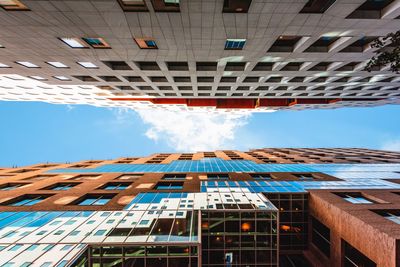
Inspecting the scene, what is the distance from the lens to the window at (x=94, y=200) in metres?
22.1

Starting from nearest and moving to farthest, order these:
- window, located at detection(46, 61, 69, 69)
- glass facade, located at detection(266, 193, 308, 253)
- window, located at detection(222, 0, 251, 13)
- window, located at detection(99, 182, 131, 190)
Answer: window, located at detection(222, 0, 251, 13)
window, located at detection(46, 61, 69, 69)
glass facade, located at detection(266, 193, 308, 253)
window, located at detection(99, 182, 131, 190)

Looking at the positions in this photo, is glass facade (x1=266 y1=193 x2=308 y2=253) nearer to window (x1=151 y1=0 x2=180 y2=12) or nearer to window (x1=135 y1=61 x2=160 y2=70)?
window (x1=135 y1=61 x2=160 y2=70)

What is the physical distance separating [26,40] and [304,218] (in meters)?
30.8

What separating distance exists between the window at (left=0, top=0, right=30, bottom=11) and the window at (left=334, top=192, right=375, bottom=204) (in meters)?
30.0

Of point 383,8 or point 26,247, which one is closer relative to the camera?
point 383,8

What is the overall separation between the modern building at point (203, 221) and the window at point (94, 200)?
0.11 metres

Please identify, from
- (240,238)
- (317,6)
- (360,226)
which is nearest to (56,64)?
(317,6)

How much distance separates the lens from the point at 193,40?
15008 mm

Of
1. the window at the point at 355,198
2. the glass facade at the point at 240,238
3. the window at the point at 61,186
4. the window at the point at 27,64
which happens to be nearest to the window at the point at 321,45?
the glass facade at the point at 240,238

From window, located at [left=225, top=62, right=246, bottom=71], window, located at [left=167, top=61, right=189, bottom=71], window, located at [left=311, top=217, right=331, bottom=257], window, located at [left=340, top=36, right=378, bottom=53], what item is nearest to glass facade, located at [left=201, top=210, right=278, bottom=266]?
window, located at [left=311, top=217, right=331, bottom=257]

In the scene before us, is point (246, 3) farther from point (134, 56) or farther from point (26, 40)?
point (26, 40)

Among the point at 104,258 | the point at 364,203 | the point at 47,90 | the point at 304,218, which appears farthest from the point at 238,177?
the point at 47,90

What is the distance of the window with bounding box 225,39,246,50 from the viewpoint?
1540 centimetres

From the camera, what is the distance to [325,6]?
11875mm
